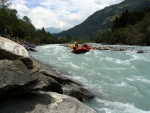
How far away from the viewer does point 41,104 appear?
23.6 ft

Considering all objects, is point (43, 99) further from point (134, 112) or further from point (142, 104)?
point (142, 104)

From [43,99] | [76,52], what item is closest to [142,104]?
[43,99]

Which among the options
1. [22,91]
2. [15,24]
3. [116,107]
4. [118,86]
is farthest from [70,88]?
[15,24]

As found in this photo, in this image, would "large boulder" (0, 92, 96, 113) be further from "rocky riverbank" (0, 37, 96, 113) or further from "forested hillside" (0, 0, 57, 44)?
"forested hillside" (0, 0, 57, 44)

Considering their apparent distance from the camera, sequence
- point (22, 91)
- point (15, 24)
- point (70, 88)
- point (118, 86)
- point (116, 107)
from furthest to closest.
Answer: point (15, 24)
point (118, 86)
point (70, 88)
point (116, 107)
point (22, 91)

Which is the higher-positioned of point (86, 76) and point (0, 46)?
point (0, 46)

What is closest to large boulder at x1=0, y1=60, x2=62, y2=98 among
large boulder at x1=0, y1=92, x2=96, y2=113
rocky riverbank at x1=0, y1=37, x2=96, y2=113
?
rocky riverbank at x1=0, y1=37, x2=96, y2=113

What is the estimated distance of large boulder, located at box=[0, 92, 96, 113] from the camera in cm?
677

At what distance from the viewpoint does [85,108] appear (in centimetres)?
760

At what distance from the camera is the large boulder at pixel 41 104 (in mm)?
6773

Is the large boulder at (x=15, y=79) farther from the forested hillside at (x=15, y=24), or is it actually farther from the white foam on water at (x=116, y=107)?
the forested hillside at (x=15, y=24)

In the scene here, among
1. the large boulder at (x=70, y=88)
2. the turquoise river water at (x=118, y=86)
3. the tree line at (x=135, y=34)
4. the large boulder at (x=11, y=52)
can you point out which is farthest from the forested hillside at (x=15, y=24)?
the large boulder at (x=11, y=52)

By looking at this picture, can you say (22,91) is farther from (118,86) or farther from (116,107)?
(118,86)

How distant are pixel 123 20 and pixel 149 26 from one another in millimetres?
31519
